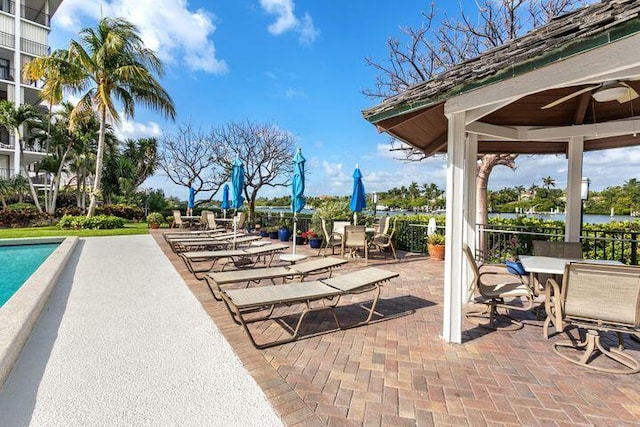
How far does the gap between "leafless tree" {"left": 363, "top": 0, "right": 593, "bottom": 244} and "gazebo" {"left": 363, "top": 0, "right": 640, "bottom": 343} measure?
4368mm

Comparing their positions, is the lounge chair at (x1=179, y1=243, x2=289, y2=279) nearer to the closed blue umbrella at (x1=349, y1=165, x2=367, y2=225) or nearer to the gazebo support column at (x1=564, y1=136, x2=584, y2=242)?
the closed blue umbrella at (x1=349, y1=165, x2=367, y2=225)

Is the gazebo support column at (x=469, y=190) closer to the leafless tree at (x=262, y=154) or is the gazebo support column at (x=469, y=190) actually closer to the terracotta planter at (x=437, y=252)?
the terracotta planter at (x=437, y=252)

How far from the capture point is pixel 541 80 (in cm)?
272

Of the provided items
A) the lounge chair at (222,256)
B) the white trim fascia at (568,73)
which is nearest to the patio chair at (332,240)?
the lounge chair at (222,256)

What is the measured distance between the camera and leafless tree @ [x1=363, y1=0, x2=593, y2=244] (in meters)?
9.98

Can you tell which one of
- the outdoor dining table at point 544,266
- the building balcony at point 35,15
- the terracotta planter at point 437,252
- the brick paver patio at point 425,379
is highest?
the building balcony at point 35,15

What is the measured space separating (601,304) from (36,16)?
A: 4170cm

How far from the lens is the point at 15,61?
25.1m

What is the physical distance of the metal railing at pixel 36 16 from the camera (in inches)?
1089

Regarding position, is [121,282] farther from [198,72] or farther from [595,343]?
[198,72]

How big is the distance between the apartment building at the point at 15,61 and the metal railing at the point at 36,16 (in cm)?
92

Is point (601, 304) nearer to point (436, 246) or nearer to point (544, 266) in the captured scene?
point (544, 266)

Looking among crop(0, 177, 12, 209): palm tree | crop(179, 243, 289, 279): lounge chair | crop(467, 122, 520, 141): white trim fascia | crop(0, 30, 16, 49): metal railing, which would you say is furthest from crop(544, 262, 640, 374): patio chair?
crop(0, 30, 16, 49): metal railing

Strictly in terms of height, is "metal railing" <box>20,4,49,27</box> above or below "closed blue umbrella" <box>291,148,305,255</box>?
above
